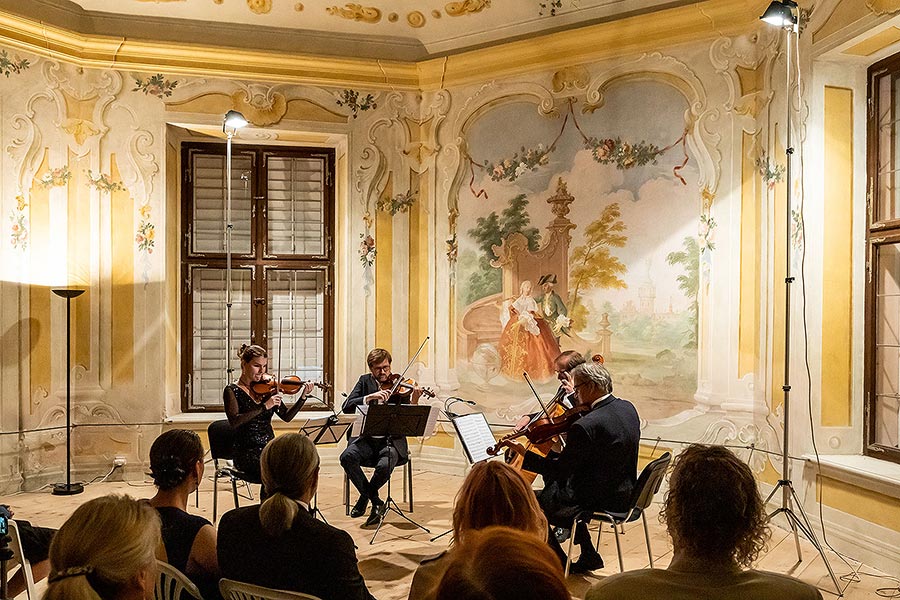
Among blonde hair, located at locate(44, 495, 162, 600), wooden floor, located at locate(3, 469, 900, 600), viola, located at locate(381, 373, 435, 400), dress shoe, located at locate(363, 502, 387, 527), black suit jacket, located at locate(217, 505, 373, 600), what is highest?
blonde hair, located at locate(44, 495, 162, 600)

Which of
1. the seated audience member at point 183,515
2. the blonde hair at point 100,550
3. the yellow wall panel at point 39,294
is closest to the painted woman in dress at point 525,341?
the yellow wall panel at point 39,294

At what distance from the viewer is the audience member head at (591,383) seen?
3895 millimetres

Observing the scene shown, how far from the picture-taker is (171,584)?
227 centimetres

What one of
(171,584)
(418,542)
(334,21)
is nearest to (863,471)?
(418,542)

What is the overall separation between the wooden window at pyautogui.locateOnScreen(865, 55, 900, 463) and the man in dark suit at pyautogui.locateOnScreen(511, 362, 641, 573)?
1743 mm

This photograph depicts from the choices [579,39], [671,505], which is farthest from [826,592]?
[579,39]

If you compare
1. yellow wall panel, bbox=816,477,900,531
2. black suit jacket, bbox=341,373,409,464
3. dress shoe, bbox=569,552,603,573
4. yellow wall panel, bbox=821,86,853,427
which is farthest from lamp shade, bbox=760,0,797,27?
black suit jacket, bbox=341,373,409,464

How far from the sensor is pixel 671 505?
6.00 ft

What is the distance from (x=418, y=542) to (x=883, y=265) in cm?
322

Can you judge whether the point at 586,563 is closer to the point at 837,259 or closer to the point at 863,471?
the point at 863,471

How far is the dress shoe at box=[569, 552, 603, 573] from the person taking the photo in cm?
418

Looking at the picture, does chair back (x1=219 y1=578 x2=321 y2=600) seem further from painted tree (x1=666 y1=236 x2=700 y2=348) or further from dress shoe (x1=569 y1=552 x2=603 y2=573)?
painted tree (x1=666 y1=236 x2=700 y2=348)

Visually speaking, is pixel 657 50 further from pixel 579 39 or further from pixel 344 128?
pixel 344 128

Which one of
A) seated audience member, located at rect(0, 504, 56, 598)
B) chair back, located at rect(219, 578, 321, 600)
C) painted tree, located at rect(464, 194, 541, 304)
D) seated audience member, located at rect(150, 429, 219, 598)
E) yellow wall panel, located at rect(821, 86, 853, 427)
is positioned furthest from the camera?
painted tree, located at rect(464, 194, 541, 304)
